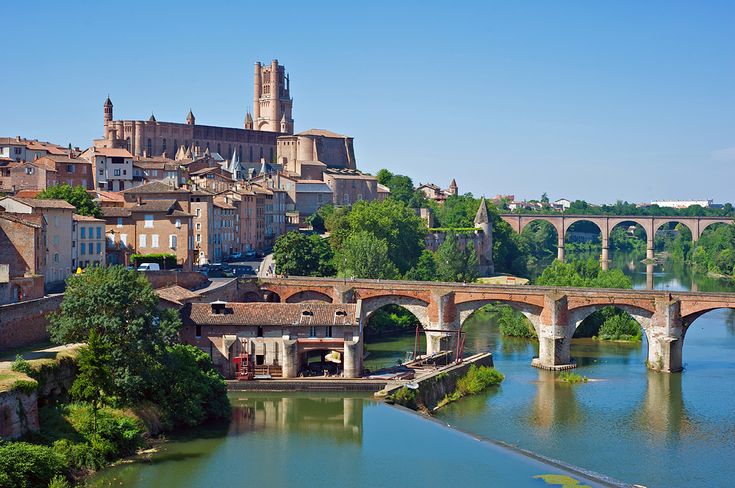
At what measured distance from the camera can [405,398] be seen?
33875mm

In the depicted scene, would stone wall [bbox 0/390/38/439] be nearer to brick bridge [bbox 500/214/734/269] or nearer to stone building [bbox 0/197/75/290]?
stone building [bbox 0/197/75/290]

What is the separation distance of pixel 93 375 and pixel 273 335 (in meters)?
9.68

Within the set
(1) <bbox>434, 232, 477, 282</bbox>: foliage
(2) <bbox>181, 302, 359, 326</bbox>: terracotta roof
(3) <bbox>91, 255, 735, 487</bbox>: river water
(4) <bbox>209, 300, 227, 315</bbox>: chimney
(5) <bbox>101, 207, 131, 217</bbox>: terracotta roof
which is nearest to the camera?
(3) <bbox>91, 255, 735, 487</bbox>: river water

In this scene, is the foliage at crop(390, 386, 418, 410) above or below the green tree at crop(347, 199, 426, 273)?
below

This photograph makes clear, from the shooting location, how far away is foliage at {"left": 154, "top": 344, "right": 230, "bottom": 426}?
30.4 metres

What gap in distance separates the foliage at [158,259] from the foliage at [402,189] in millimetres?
44184

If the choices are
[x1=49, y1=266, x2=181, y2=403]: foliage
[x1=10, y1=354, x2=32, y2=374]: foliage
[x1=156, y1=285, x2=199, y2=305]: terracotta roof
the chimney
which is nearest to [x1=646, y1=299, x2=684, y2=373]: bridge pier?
the chimney

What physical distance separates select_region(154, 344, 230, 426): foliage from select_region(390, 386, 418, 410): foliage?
5559 mm

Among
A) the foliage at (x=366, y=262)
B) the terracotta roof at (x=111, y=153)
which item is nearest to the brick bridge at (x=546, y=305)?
the foliage at (x=366, y=262)

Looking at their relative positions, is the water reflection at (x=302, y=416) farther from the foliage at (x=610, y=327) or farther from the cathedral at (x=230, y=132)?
the cathedral at (x=230, y=132)

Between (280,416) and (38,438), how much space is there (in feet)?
30.5

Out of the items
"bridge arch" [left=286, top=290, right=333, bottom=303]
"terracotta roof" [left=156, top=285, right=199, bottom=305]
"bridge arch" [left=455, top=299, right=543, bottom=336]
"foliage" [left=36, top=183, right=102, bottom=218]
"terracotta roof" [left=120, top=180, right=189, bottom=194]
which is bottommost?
"bridge arch" [left=455, top=299, right=543, bottom=336]

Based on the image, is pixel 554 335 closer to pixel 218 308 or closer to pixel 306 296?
pixel 306 296

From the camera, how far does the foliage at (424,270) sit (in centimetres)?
6238
